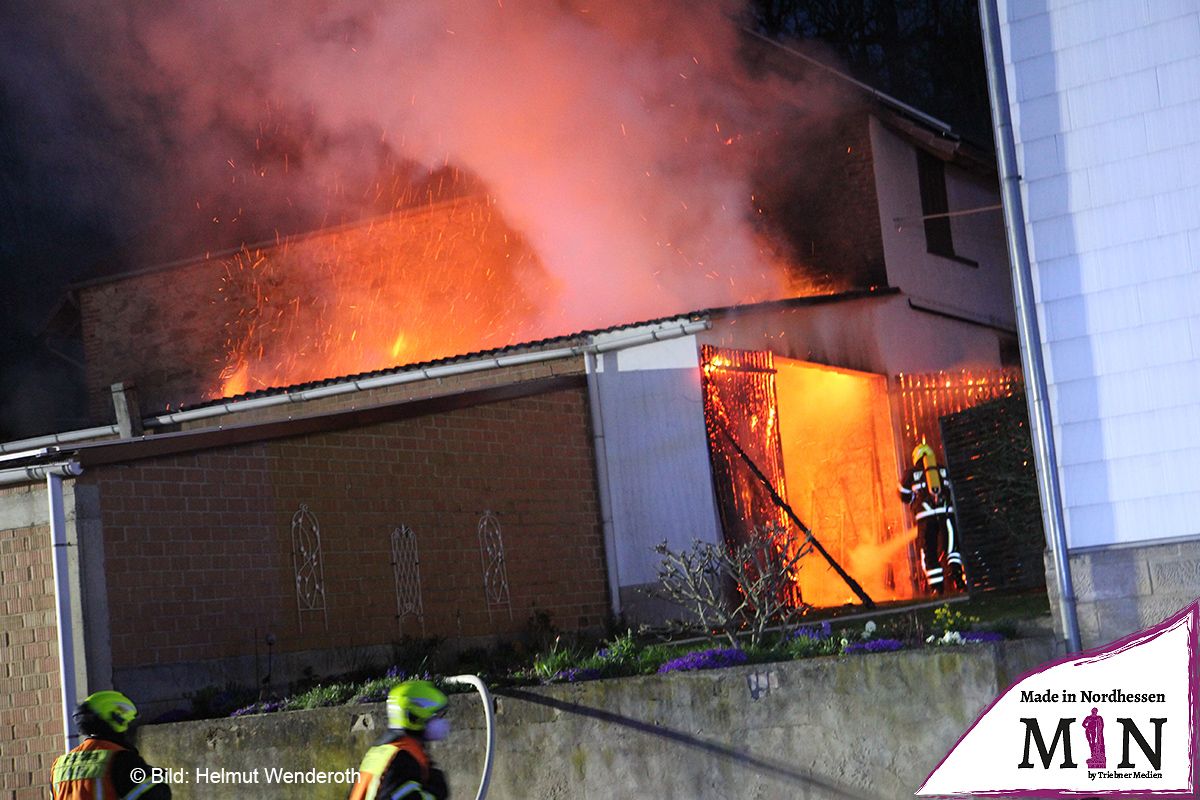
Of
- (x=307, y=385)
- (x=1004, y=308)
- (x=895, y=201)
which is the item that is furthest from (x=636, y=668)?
(x=1004, y=308)

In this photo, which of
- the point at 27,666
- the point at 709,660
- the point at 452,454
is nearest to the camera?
the point at 709,660

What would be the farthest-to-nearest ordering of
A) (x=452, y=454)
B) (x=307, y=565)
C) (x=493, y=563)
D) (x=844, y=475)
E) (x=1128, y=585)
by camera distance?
(x=844, y=475), (x=493, y=563), (x=452, y=454), (x=307, y=565), (x=1128, y=585)

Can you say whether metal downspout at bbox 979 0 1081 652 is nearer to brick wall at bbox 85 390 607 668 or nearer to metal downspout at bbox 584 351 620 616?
brick wall at bbox 85 390 607 668

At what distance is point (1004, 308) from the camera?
71.9 ft

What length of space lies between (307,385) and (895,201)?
8667mm

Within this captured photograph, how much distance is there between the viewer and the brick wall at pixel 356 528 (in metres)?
10.2

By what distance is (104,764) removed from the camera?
21.1ft

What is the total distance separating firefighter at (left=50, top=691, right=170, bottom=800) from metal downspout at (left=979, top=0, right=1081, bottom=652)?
15.2 feet

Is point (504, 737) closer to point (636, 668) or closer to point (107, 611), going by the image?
point (636, 668)

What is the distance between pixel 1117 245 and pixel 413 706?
447 cm

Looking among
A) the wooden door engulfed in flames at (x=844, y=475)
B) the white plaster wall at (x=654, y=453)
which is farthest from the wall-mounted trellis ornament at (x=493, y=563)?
the wooden door engulfed in flames at (x=844, y=475)

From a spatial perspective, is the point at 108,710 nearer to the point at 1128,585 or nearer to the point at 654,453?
the point at 1128,585

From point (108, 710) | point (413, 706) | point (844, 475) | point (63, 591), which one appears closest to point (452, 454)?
point (63, 591)

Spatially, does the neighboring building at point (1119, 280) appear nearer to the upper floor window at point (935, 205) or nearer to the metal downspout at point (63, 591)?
the metal downspout at point (63, 591)
